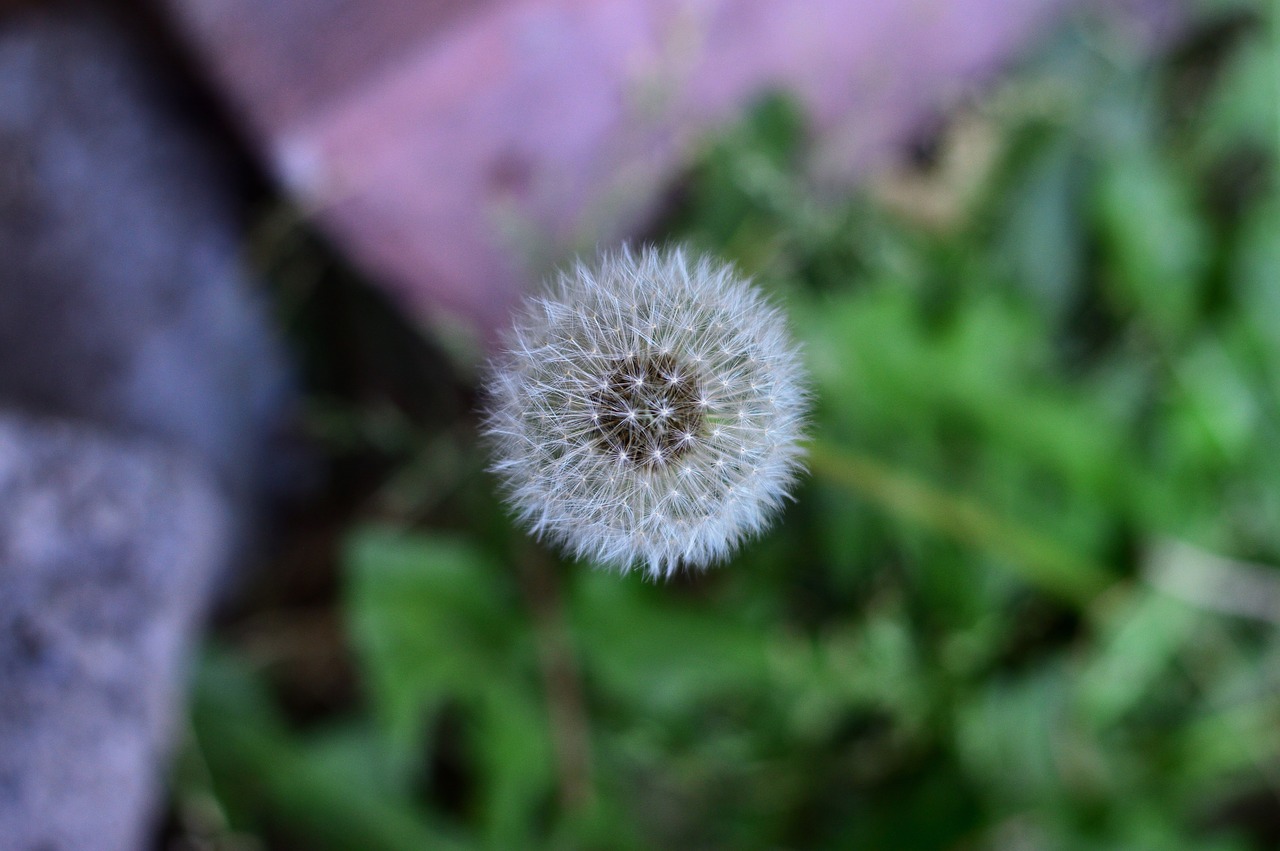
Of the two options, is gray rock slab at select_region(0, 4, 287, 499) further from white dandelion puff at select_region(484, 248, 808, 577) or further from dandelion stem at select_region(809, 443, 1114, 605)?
dandelion stem at select_region(809, 443, 1114, 605)

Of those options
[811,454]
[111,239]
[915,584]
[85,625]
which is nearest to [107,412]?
[111,239]

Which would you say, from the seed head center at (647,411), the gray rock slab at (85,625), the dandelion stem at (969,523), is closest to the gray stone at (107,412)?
the gray rock slab at (85,625)

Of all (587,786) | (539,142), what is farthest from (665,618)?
(539,142)

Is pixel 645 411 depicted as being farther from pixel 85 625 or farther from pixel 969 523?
pixel 969 523

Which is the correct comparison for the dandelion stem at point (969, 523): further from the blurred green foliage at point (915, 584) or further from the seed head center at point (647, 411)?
the seed head center at point (647, 411)

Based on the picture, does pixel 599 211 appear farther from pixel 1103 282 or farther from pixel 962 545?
pixel 1103 282
